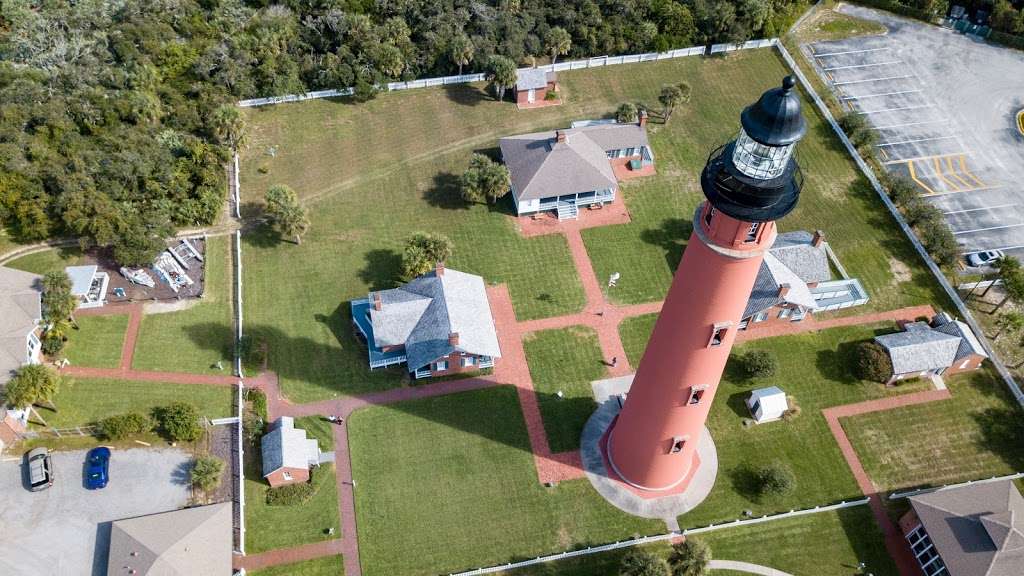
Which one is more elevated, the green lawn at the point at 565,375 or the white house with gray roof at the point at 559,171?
the white house with gray roof at the point at 559,171

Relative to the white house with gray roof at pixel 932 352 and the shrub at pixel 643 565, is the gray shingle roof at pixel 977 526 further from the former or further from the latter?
the shrub at pixel 643 565

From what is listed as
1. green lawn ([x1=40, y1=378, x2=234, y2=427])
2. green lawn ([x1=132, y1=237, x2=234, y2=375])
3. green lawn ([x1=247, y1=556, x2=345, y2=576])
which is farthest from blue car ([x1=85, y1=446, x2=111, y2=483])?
green lawn ([x1=247, y1=556, x2=345, y2=576])

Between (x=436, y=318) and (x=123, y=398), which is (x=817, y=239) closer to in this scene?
(x=436, y=318)

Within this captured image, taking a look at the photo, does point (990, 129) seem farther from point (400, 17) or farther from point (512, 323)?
point (400, 17)

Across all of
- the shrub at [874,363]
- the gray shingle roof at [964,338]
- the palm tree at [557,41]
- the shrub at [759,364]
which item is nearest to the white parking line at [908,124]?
the gray shingle roof at [964,338]

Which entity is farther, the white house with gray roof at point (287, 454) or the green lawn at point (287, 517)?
the white house with gray roof at point (287, 454)

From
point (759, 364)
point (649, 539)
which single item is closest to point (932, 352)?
point (759, 364)

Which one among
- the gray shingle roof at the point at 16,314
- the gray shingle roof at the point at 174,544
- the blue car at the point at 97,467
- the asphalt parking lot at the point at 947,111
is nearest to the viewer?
the gray shingle roof at the point at 174,544
